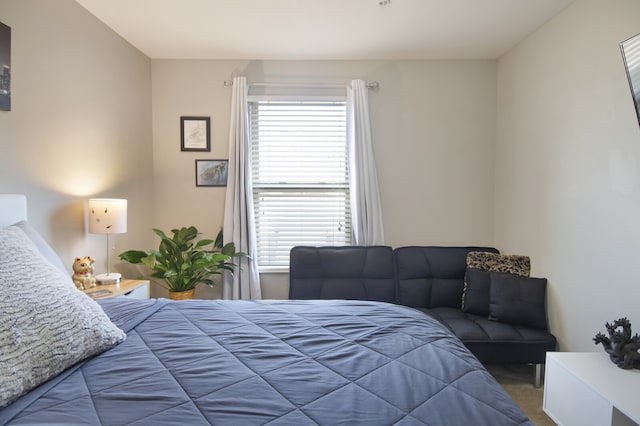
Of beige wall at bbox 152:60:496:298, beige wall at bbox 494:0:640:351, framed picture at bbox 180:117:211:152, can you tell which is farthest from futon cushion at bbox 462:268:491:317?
framed picture at bbox 180:117:211:152

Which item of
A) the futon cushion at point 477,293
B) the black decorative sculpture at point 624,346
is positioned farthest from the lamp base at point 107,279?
the black decorative sculpture at point 624,346

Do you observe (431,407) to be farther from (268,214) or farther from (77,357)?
(268,214)

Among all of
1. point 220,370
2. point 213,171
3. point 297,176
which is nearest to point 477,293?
point 297,176

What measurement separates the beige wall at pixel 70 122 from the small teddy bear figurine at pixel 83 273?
14cm

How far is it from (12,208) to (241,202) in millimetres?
1641

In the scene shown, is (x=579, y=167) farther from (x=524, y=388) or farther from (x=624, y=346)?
(x=524, y=388)

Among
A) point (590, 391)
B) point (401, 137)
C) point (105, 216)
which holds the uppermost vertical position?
point (401, 137)

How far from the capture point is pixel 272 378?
1.05 meters

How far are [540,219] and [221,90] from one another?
2.95m

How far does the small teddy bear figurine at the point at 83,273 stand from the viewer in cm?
219

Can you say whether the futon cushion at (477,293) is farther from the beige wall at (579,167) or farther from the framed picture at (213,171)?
the framed picture at (213,171)

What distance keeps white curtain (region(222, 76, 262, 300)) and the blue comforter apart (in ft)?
5.29

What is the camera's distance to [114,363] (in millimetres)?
1120

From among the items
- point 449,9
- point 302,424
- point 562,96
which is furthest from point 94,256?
point 562,96
